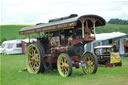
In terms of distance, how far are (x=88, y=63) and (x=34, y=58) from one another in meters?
2.81

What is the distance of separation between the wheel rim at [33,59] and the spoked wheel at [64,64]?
1.72 metres

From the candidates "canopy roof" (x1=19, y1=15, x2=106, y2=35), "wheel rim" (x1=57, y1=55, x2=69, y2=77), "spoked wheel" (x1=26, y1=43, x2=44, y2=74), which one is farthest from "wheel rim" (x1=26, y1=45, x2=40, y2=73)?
"wheel rim" (x1=57, y1=55, x2=69, y2=77)

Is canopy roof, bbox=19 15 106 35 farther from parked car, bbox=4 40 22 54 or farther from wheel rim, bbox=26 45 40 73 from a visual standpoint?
parked car, bbox=4 40 22 54

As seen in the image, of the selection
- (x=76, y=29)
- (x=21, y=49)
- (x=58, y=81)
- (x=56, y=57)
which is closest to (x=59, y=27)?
(x=76, y=29)

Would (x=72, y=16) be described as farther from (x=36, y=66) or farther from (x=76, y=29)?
(x=36, y=66)

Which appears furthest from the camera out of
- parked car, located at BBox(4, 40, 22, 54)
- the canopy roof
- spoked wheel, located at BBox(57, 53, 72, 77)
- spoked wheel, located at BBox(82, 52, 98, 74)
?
parked car, located at BBox(4, 40, 22, 54)

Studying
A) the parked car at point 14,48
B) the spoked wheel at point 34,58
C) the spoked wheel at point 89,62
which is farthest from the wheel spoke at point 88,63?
the parked car at point 14,48

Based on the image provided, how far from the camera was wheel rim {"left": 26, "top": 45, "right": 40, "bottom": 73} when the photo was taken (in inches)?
468

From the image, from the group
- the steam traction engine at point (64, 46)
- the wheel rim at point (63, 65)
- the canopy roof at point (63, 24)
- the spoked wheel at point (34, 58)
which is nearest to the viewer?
the canopy roof at point (63, 24)

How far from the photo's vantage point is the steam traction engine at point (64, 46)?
10250 millimetres

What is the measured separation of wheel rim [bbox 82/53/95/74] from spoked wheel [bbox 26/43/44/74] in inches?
83.6

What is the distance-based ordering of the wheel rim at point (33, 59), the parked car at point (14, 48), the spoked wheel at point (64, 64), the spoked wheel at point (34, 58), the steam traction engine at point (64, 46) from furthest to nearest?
the parked car at point (14, 48) → the wheel rim at point (33, 59) → the spoked wheel at point (34, 58) → the steam traction engine at point (64, 46) → the spoked wheel at point (64, 64)

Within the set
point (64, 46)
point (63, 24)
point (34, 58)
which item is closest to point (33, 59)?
point (34, 58)

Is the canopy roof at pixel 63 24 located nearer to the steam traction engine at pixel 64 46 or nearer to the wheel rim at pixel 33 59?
the steam traction engine at pixel 64 46
